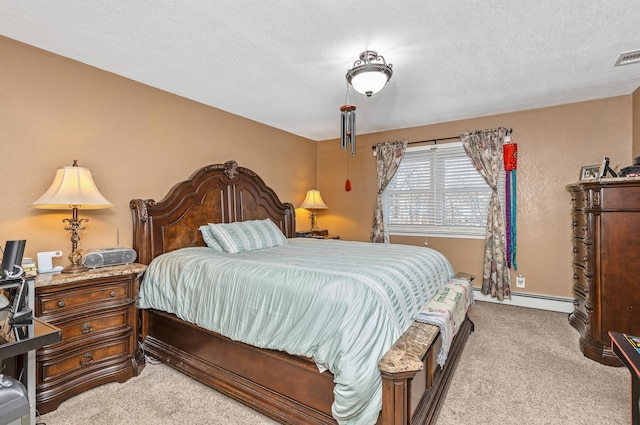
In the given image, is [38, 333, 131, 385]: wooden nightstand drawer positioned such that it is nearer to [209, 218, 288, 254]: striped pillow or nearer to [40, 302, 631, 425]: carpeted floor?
[40, 302, 631, 425]: carpeted floor

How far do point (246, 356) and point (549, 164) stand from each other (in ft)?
13.4

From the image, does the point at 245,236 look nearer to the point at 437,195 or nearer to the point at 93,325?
the point at 93,325

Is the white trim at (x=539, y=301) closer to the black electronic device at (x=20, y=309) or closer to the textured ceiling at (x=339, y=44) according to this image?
the textured ceiling at (x=339, y=44)

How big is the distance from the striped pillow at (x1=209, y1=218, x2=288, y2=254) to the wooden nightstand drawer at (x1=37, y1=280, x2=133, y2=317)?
87 cm

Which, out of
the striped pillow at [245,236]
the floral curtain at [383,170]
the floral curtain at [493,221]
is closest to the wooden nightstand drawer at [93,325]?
the striped pillow at [245,236]

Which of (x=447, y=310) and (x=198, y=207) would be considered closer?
(x=447, y=310)

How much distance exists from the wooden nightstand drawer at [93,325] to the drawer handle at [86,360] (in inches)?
5.1

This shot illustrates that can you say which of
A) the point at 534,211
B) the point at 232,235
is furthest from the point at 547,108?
the point at 232,235

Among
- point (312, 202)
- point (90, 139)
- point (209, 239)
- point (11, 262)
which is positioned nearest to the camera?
point (11, 262)

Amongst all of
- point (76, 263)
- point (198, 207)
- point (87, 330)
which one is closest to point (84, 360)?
point (87, 330)

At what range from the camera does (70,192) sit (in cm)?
224

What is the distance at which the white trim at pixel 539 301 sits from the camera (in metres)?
3.73

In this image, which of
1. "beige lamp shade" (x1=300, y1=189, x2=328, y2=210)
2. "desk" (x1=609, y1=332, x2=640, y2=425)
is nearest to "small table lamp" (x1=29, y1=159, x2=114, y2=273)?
"beige lamp shade" (x1=300, y1=189, x2=328, y2=210)

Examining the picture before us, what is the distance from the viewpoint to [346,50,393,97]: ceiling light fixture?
229 centimetres
